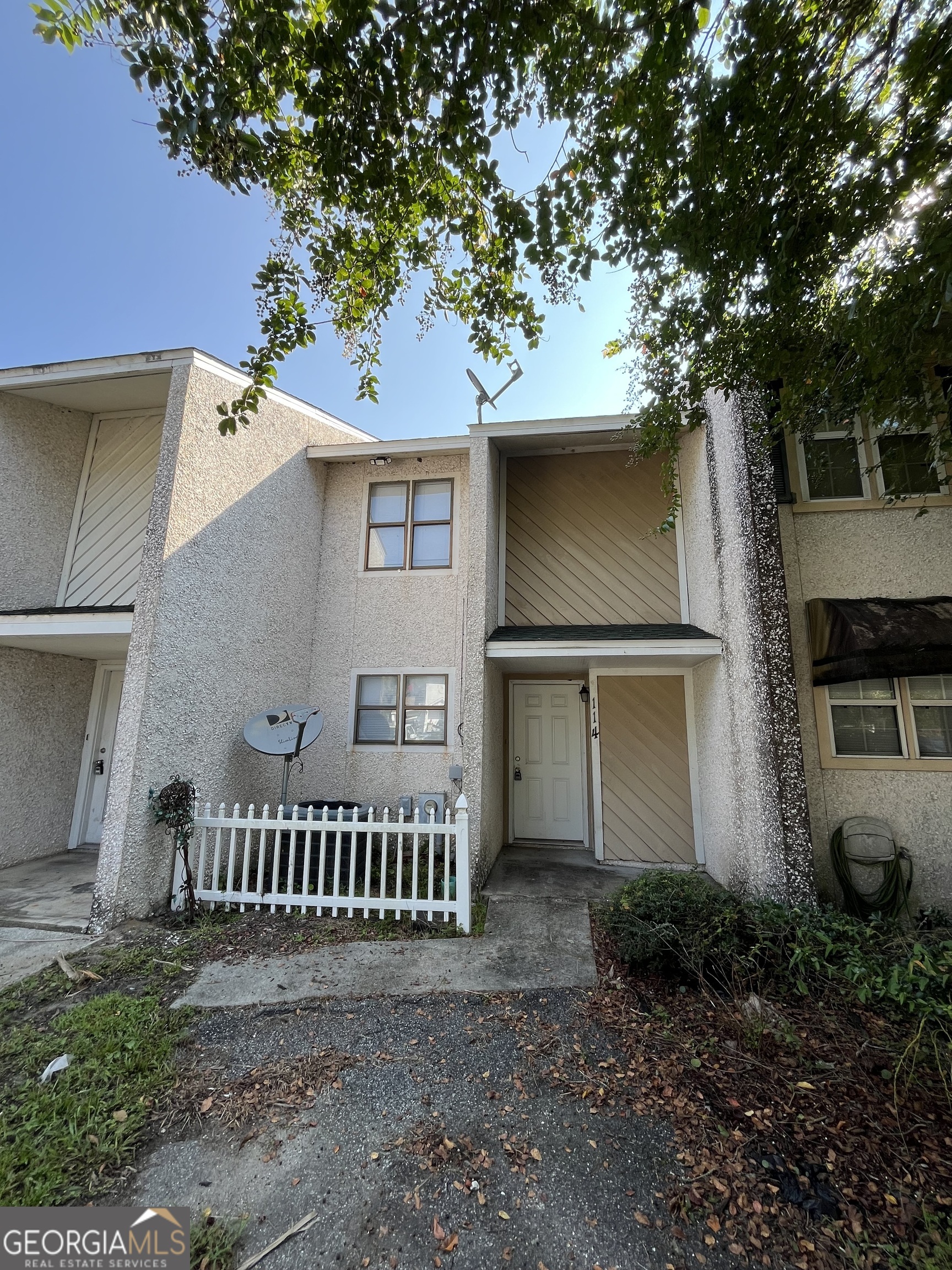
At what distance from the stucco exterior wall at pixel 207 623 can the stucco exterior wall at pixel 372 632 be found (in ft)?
1.45

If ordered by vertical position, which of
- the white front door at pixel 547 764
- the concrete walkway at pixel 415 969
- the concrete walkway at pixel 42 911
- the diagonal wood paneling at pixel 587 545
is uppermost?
the diagonal wood paneling at pixel 587 545

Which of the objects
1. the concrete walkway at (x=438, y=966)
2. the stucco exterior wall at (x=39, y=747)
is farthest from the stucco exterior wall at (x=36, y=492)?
the concrete walkway at (x=438, y=966)

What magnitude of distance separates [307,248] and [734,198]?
3054mm

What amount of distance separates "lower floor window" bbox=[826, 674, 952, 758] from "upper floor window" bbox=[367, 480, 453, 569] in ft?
18.2

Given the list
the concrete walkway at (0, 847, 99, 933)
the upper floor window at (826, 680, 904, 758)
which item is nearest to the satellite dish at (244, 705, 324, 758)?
the concrete walkway at (0, 847, 99, 933)

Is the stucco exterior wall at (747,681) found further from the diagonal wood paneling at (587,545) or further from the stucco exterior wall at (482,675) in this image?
the stucco exterior wall at (482,675)

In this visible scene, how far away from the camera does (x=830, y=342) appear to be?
14.3ft

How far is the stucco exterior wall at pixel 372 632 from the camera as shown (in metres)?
7.42

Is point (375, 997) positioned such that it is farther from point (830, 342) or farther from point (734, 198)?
point (830, 342)

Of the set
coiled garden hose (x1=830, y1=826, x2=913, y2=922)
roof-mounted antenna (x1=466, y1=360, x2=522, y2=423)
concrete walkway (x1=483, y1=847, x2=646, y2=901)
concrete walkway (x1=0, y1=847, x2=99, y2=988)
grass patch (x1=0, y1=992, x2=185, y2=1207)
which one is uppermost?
roof-mounted antenna (x1=466, y1=360, x2=522, y2=423)

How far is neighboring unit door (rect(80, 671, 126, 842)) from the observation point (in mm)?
7371

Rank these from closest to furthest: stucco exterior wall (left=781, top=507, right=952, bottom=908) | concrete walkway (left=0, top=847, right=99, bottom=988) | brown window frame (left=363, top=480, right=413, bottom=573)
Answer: concrete walkway (left=0, top=847, right=99, bottom=988)
stucco exterior wall (left=781, top=507, right=952, bottom=908)
brown window frame (left=363, top=480, right=413, bottom=573)

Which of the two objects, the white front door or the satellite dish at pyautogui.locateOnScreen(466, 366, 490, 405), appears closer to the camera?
the satellite dish at pyautogui.locateOnScreen(466, 366, 490, 405)

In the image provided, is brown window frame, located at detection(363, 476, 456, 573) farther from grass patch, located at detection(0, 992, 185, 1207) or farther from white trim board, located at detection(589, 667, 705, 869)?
grass patch, located at detection(0, 992, 185, 1207)
